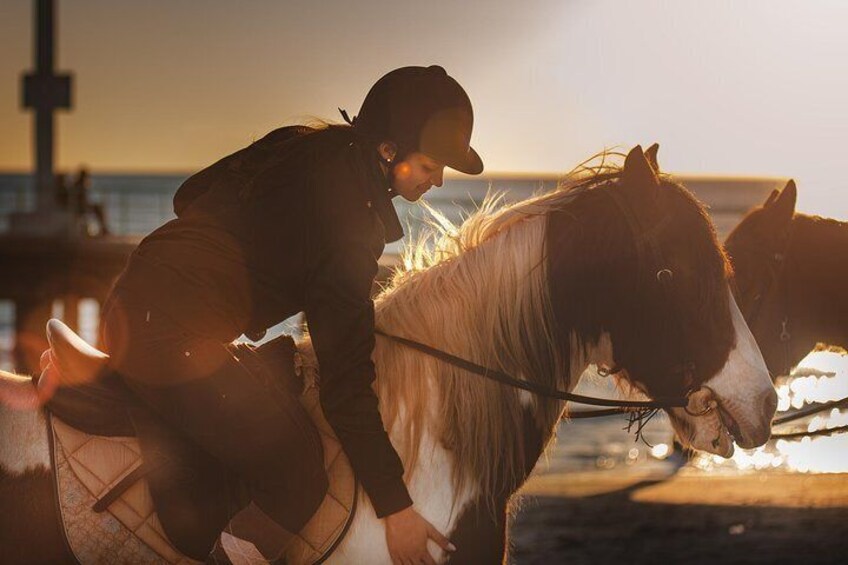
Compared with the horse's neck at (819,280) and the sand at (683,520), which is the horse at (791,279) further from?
the sand at (683,520)

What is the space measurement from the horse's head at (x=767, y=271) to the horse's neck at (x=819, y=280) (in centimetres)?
6

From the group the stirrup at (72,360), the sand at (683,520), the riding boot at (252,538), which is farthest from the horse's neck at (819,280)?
the stirrup at (72,360)

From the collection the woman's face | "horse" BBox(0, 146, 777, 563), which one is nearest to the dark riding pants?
"horse" BBox(0, 146, 777, 563)

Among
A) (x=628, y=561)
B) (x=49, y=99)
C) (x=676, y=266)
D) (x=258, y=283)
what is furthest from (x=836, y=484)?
(x=49, y=99)

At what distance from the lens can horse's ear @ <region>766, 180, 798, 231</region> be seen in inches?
255

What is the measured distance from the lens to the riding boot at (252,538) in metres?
3.19

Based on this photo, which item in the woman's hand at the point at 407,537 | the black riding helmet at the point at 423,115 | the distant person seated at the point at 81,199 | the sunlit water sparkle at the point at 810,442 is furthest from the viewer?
the distant person seated at the point at 81,199

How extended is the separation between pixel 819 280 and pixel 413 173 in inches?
145

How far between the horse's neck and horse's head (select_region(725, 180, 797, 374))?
0.20 ft

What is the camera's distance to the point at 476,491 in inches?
135

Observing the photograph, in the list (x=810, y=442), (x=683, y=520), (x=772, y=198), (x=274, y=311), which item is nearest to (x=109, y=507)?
(x=274, y=311)

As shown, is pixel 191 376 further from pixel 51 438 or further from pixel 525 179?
pixel 525 179

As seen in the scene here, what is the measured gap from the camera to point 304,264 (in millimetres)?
3230

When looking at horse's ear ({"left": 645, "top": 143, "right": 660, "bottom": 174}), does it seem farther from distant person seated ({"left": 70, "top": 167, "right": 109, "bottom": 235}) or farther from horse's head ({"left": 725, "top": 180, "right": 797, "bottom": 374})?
distant person seated ({"left": 70, "top": 167, "right": 109, "bottom": 235})
